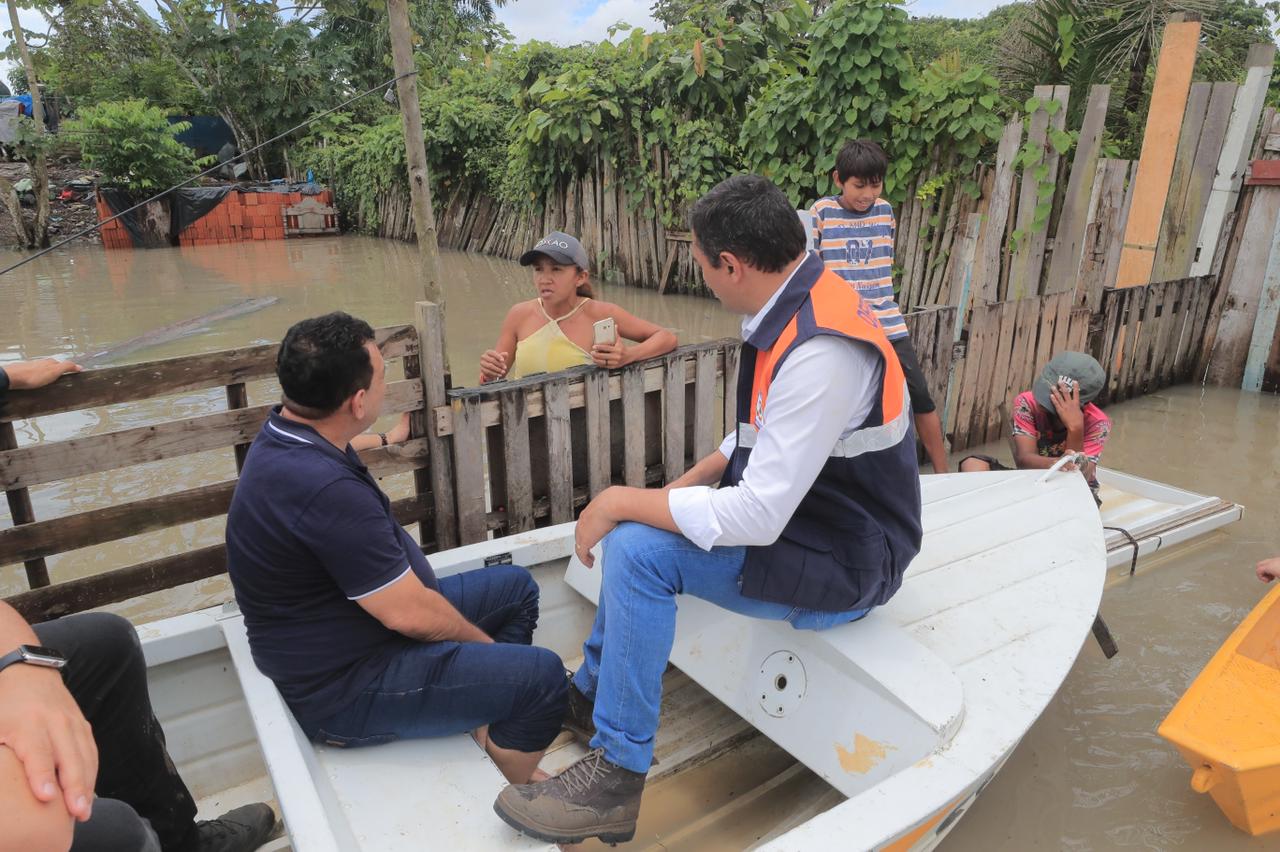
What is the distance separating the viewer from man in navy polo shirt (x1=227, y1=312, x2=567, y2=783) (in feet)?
6.42

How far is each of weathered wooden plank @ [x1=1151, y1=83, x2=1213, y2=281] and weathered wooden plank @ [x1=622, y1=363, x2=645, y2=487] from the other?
17.7ft

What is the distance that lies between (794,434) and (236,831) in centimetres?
180

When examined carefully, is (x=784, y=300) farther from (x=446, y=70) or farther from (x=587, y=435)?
(x=446, y=70)

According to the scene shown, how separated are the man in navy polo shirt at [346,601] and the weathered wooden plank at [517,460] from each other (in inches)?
56.7

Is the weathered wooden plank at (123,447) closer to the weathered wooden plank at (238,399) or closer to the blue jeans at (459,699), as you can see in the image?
the weathered wooden plank at (238,399)

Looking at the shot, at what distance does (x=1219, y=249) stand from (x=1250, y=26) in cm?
1133

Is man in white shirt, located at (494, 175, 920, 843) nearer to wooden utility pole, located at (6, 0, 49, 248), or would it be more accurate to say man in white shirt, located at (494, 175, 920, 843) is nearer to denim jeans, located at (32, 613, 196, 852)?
denim jeans, located at (32, 613, 196, 852)

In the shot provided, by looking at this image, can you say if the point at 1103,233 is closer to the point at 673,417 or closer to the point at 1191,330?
the point at 1191,330

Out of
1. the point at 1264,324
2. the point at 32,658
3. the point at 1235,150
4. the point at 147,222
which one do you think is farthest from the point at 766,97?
the point at 147,222

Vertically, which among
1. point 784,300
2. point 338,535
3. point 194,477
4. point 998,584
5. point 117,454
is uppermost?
point 784,300

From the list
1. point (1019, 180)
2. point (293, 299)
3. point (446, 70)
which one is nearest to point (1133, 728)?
point (1019, 180)

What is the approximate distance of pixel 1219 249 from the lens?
6852 mm

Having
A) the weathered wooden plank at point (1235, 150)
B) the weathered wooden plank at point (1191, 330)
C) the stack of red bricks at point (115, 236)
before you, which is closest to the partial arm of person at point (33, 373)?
the weathered wooden plank at point (1191, 330)

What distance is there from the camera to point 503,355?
4.10m
